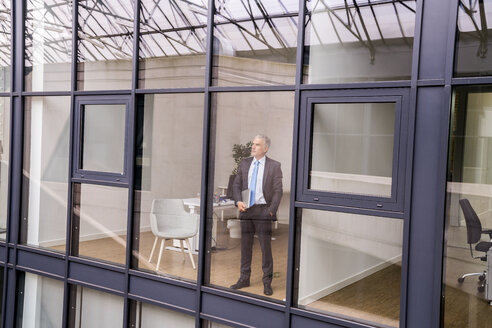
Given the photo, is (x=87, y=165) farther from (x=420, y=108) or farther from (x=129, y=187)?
(x=420, y=108)

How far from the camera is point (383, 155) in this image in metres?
5.00

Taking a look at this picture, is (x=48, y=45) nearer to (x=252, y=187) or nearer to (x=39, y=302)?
(x=39, y=302)

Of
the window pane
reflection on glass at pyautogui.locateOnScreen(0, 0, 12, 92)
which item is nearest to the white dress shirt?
the window pane

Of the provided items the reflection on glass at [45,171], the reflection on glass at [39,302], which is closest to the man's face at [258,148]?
the reflection on glass at [45,171]

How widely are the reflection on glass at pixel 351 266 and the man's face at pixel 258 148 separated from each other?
2.52 ft

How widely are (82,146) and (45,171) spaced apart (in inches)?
35.3

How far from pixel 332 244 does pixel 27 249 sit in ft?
15.5

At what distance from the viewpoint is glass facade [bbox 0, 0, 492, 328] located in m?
4.71

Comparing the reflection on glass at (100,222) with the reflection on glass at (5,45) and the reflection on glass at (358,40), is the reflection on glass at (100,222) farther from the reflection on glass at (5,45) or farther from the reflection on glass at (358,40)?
the reflection on glass at (358,40)

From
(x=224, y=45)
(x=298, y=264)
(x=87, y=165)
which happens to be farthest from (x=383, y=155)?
(x=87, y=165)

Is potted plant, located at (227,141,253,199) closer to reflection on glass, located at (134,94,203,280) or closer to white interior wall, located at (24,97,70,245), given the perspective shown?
reflection on glass, located at (134,94,203,280)

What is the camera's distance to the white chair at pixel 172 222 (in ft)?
20.9

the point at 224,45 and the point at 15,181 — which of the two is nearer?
the point at 224,45

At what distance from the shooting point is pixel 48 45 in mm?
7648
